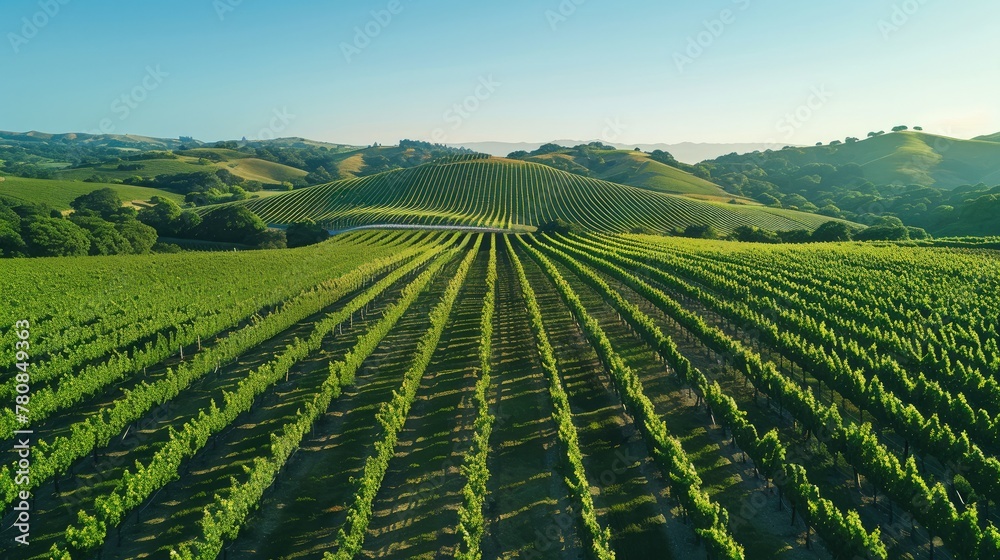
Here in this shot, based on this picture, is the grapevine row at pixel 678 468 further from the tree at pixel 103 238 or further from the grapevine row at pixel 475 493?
the tree at pixel 103 238

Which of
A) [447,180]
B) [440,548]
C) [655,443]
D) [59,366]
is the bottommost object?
[440,548]

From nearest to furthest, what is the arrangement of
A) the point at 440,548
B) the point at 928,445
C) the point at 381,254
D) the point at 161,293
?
the point at 440,548, the point at 928,445, the point at 161,293, the point at 381,254

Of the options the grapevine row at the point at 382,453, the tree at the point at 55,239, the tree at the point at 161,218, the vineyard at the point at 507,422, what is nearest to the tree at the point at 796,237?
the vineyard at the point at 507,422

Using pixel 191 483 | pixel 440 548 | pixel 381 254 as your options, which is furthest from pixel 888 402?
pixel 381 254

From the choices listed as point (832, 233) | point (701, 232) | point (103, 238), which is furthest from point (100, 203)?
point (832, 233)

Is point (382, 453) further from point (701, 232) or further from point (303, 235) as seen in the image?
point (701, 232)

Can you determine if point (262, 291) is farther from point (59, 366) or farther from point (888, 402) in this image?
point (888, 402)

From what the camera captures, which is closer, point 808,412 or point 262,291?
point 808,412

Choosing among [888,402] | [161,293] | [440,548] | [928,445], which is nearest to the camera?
[440,548]
